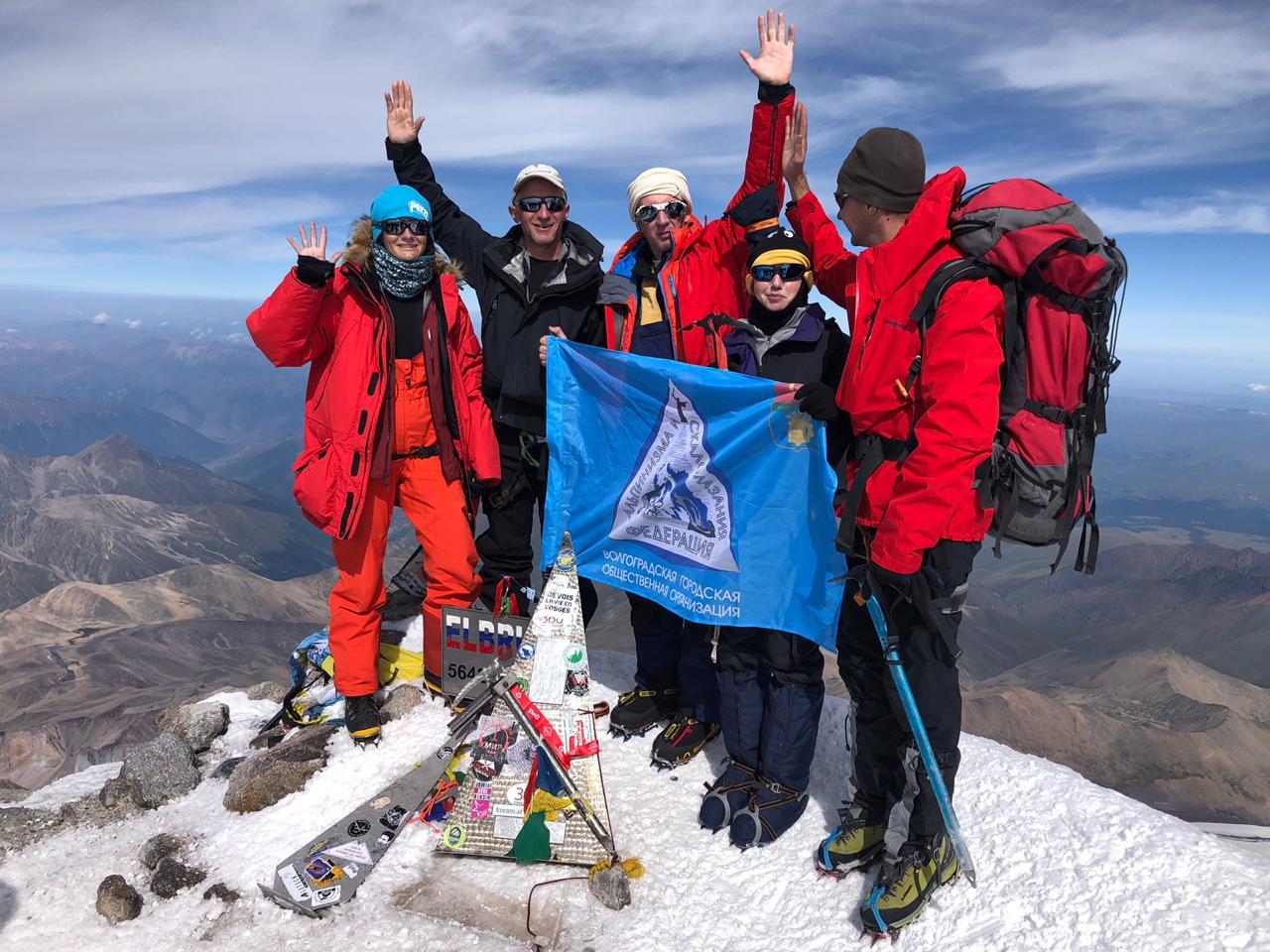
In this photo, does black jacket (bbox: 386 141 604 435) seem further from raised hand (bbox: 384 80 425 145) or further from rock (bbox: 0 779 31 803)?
rock (bbox: 0 779 31 803)

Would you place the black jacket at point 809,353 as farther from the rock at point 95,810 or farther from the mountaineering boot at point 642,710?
the rock at point 95,810

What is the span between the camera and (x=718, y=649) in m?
6.39

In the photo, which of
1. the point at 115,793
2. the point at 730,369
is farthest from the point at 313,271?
the point at 115,793

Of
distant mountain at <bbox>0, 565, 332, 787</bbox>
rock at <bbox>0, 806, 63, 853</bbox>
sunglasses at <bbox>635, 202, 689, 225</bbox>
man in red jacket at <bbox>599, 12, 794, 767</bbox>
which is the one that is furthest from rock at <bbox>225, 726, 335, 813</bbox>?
distant mountain at <bbox>0, 565, 332, 787</bbox>

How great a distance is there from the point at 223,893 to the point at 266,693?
508 centimetres

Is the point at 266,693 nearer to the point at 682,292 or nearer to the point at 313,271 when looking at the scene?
the point at 313,271

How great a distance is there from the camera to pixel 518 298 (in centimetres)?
737

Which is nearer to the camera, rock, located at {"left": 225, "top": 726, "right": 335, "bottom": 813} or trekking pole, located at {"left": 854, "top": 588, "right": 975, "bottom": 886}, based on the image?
trekking pole, located at {"left": 854, "top": 588, "right": 975, "bottom": 886}

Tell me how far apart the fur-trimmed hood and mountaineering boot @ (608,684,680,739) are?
4.90 m

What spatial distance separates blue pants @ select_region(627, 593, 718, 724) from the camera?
7367 millimetres

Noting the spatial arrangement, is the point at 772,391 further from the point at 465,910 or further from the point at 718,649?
the point at 465,910

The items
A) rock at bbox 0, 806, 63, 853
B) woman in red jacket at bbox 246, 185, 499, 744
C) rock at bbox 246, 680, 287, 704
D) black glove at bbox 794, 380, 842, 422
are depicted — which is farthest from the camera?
rock at bbox 246, 680, 287, 704

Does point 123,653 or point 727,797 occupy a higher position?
point 727,797

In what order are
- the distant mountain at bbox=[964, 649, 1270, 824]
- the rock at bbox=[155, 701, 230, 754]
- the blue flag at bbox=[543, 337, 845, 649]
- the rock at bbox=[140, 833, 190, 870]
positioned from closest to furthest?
1. the blue flag at bbox=[543, 337, 845, 649]
2. the rock at bbox=[140, 833, 190, 870]
3. the rock at bbox=[155, 701, 230, 754]
4. the distant mountain at bbox=[964, 649, 1270, 824]
